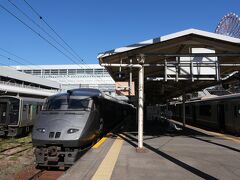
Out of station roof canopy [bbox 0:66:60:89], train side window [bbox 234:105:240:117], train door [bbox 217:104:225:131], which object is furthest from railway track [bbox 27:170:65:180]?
station roof canopy [bbox 0:66:60:89]

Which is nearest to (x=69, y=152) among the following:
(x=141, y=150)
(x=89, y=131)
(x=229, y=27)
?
(x=89, y=131)

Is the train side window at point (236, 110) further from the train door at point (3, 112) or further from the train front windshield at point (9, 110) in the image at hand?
the train door at point (3, 112)

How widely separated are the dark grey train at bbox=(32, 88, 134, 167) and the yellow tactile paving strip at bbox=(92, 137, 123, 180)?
98 centimetres

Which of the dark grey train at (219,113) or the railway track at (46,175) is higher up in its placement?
the dark grey train at (219,113)

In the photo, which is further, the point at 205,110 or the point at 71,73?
the point at 71,73

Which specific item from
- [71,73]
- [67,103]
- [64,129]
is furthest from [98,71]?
[64,129]

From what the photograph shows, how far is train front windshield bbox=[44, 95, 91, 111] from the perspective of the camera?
34.7 feet

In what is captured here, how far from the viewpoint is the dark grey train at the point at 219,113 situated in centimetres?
1665

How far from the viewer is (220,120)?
771 inches

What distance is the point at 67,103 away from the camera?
422 inches

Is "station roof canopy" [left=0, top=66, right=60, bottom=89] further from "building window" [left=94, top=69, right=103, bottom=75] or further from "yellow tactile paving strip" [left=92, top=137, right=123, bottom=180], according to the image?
"yellow tactile paving strip" [left=92, top=137, right=123, bottom=180]

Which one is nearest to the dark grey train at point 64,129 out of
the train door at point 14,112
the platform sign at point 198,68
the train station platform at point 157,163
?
the train station platform at point 157,163

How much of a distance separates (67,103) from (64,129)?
1660mm

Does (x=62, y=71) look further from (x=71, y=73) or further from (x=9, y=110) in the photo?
(x=9, y=110)
